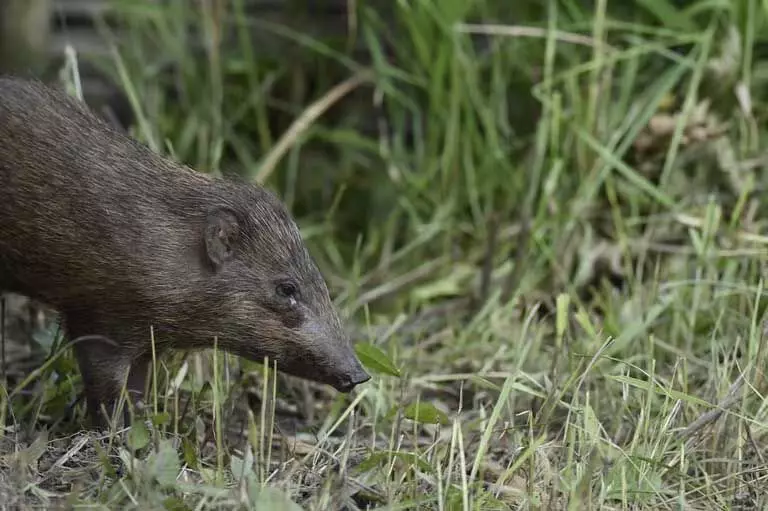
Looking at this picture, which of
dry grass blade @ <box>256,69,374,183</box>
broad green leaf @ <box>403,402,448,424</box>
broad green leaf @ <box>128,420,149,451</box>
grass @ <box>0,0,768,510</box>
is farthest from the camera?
dry grass blade @ <box>256,69,374,183</box>

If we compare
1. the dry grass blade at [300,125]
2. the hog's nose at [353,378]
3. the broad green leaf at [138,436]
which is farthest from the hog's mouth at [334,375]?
the dry grass blade at [300,125]

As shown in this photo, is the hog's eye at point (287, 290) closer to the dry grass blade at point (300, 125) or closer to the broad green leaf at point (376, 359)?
the broad green leaf at point (376, 359)

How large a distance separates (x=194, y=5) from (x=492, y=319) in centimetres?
227

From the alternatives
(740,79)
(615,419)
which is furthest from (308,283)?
(740,79)

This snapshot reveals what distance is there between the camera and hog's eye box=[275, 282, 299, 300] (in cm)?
338

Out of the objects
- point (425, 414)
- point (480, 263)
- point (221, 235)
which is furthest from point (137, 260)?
point (480, 263)

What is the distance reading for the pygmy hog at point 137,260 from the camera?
3285 millimetres

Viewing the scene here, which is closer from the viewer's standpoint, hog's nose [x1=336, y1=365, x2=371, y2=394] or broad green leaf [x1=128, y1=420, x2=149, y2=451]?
broad green leaf [x1=128, y1=420, x2=149, y2=451]

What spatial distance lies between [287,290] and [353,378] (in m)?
0.31

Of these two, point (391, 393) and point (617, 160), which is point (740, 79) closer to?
point (617, 160)

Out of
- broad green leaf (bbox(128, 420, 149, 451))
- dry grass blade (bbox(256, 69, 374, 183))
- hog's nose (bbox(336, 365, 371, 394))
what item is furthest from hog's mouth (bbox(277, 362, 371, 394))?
dry grass blade (bbox(256, 69, 374, 183))

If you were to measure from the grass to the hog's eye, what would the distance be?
0.89ft

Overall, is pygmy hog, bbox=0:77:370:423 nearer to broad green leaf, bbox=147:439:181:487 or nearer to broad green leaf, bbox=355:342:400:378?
broad green leaf, bbox=355:342:400:378

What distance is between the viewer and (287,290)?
3391 mm
